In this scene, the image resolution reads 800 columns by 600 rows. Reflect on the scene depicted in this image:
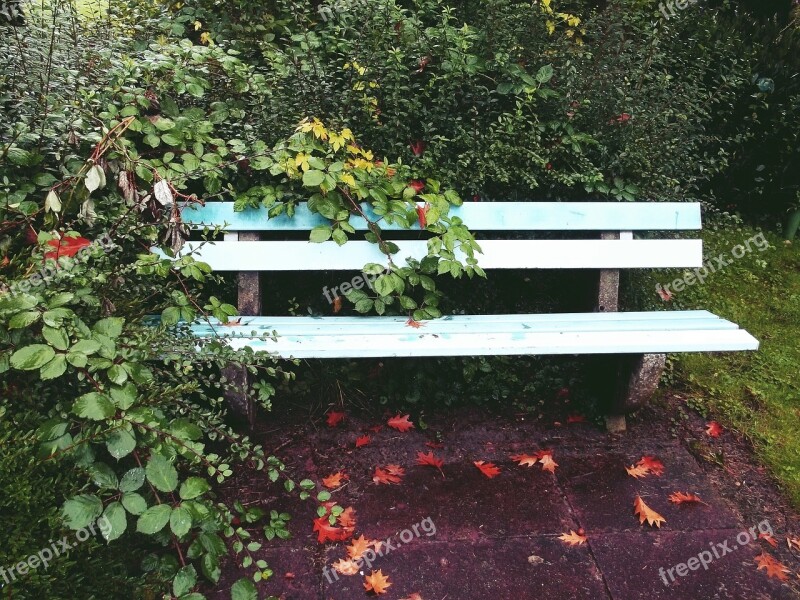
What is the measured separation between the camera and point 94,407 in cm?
158

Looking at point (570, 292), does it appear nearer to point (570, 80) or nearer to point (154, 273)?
point (570, 80)

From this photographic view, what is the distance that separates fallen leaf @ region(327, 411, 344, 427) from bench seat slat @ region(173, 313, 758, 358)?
0.58 m

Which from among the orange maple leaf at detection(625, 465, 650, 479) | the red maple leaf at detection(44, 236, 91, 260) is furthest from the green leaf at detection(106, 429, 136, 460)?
the orange maple leaf at detection(625, 465, 650, 479)

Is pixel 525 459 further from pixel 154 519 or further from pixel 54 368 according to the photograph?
pixel 54 368

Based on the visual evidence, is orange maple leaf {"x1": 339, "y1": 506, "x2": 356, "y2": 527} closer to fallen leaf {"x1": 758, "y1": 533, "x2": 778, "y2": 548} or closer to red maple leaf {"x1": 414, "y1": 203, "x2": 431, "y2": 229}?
red maple leaf {"x1": 414, "y1": 203, "x2": 431, "y2": 229}

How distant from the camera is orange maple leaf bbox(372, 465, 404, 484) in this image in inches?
100

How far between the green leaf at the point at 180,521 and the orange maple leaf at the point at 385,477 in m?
1.02

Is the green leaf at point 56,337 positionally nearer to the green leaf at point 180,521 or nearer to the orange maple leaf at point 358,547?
the green leaf at point 180,521

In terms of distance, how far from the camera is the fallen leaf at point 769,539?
2248mm

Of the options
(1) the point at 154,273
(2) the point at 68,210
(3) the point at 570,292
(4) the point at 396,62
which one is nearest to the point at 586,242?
(3) the point at 570,292

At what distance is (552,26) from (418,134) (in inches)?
34.3

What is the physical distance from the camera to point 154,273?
7.57ft

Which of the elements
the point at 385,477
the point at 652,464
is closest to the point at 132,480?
the point at 385,477

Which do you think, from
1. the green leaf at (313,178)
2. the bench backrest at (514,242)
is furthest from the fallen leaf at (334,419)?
the green leaf at (313,178)
